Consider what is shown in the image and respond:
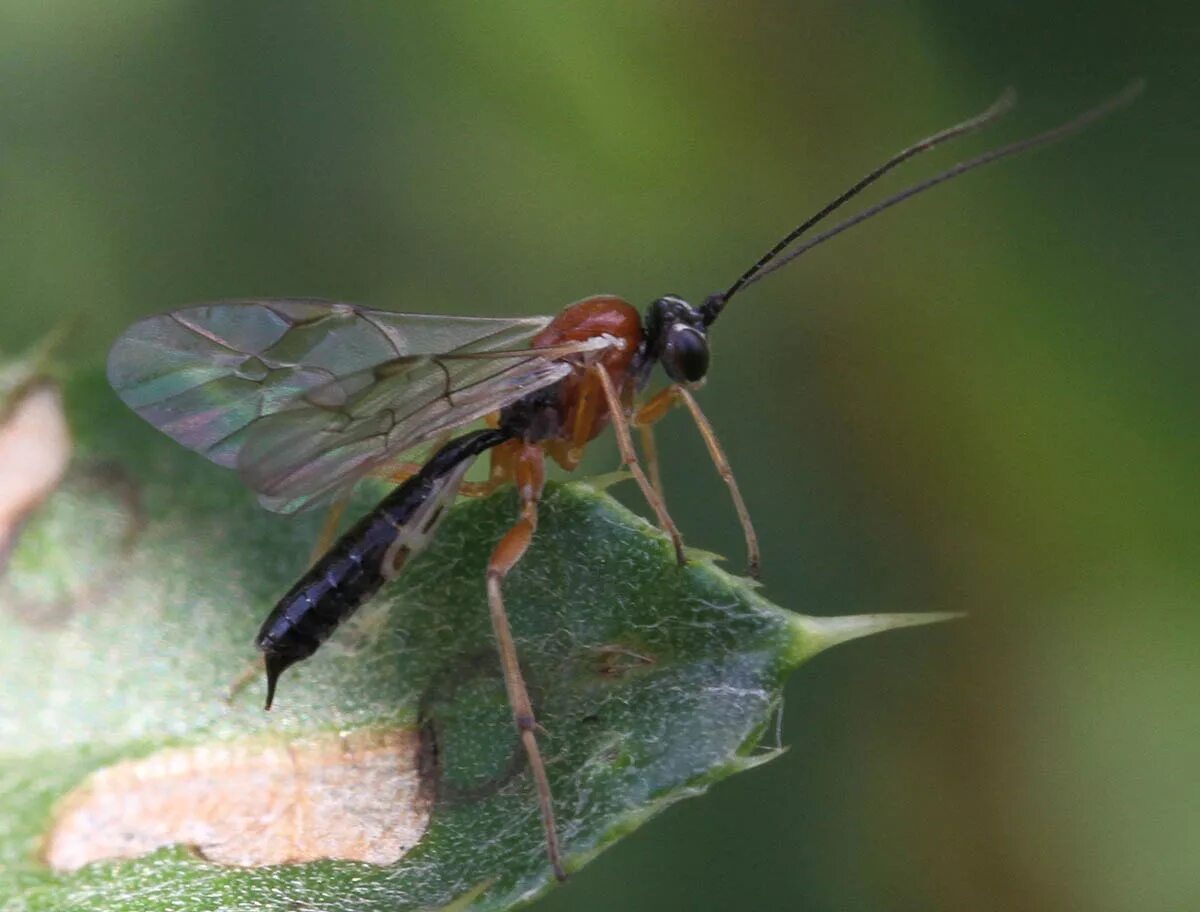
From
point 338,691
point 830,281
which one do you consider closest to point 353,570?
point 338,691

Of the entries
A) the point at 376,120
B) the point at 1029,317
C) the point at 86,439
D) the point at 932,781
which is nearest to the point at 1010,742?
the point at 932,781

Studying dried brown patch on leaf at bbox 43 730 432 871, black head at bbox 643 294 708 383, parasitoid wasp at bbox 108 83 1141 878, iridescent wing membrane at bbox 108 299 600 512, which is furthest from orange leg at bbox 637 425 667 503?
dried brown patch on leaf at bbox 43 730 432 871

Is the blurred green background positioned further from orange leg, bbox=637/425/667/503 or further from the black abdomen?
the black abdomen

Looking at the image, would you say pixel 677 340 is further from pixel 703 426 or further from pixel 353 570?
pixel 353 570

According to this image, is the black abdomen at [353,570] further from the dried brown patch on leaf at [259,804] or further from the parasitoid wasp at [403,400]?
the dried brown patch on leaf at [259,804]

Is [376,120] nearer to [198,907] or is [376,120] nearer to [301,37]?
[301,37]

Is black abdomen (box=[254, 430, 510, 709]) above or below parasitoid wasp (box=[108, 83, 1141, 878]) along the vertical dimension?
below
